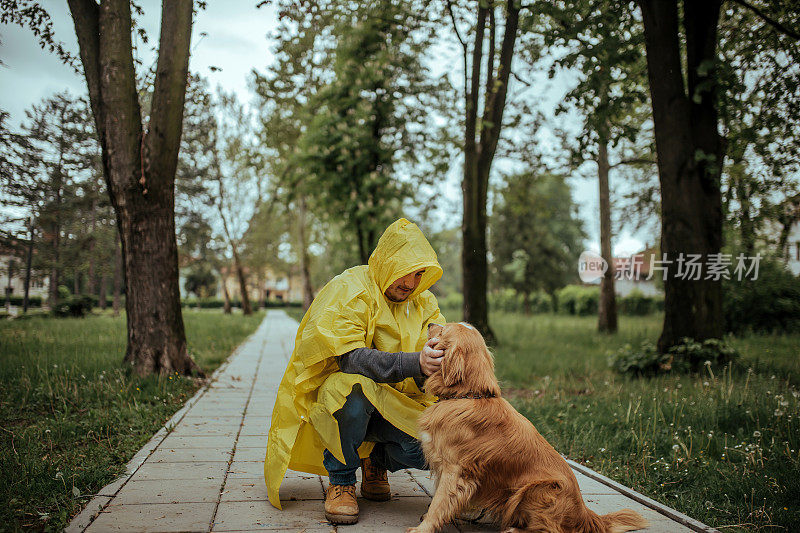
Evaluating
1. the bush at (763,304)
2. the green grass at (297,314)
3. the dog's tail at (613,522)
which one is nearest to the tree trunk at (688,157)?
the dog's tail at (613,522)

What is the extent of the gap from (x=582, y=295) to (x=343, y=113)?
2002 cm

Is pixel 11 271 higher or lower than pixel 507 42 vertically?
lower

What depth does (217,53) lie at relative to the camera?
8.85 m

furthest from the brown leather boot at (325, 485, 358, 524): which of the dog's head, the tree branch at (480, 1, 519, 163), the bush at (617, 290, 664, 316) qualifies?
the bush at (617, 290, 664, 316)

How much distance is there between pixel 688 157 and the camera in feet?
29.5

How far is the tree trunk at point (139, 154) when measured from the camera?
295 inches

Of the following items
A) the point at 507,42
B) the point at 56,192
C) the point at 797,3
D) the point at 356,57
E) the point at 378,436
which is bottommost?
the point at 378,436

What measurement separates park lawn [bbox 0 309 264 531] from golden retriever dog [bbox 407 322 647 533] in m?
2.14

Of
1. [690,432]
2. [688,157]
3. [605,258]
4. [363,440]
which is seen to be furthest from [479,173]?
[363,440]

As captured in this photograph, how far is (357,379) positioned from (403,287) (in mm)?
637

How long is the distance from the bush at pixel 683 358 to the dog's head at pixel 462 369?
6673mm

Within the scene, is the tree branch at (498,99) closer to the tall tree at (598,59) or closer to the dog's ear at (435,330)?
the tall tree at (598,59)

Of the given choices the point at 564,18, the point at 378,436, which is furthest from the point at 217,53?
the point at 378,436

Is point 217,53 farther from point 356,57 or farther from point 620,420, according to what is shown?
point 356,57
